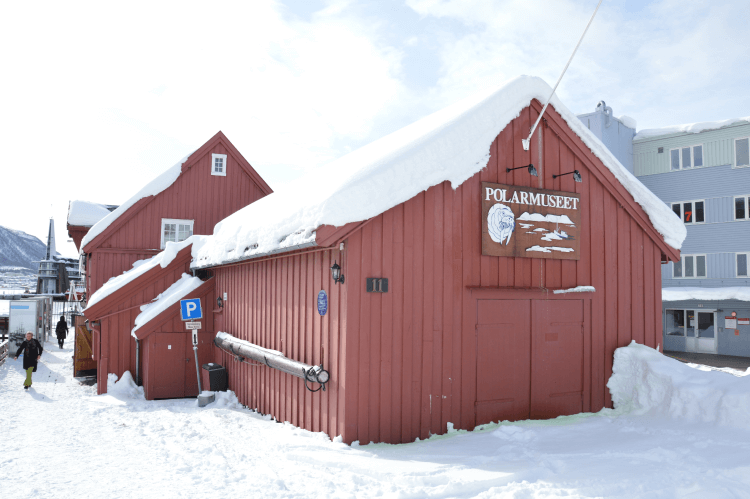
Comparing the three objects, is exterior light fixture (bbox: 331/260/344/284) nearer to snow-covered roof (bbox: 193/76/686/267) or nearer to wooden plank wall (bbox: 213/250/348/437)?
wooden plank wall (bbox: 213/250/348/437)

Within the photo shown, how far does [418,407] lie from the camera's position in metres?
8.07

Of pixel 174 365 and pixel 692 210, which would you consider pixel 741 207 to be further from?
pixel 174 365

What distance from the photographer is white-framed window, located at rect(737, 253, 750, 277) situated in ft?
79.2

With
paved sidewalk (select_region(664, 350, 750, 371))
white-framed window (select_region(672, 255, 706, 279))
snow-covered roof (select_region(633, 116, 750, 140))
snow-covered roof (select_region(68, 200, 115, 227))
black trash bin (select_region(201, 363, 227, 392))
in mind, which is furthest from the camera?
white-framed window (select_region(672, 255, 706, 279))

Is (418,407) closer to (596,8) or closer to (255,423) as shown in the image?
(255,423)

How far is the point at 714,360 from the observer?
22.4 meters

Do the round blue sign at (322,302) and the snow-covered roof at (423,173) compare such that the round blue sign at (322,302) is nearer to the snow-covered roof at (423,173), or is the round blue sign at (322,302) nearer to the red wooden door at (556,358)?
the snow-covered roof at (423,173)

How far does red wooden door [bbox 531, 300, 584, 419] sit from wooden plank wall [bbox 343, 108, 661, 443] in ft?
1.22

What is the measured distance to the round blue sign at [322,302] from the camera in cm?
811

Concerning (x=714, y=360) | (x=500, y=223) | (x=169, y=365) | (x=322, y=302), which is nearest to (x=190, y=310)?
(x=169, y=365)

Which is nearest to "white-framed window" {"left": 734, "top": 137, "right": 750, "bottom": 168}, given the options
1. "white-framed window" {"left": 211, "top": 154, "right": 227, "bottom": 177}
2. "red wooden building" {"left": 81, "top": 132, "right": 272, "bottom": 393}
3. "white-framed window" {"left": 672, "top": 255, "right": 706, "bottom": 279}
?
"white-framed window" {"left": 672, "top": 255, "right": 706, "bottom": 279}

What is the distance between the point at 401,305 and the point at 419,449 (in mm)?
2071

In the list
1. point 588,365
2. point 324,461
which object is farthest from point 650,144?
point 324,461

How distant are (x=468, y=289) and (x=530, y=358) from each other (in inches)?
70.3
